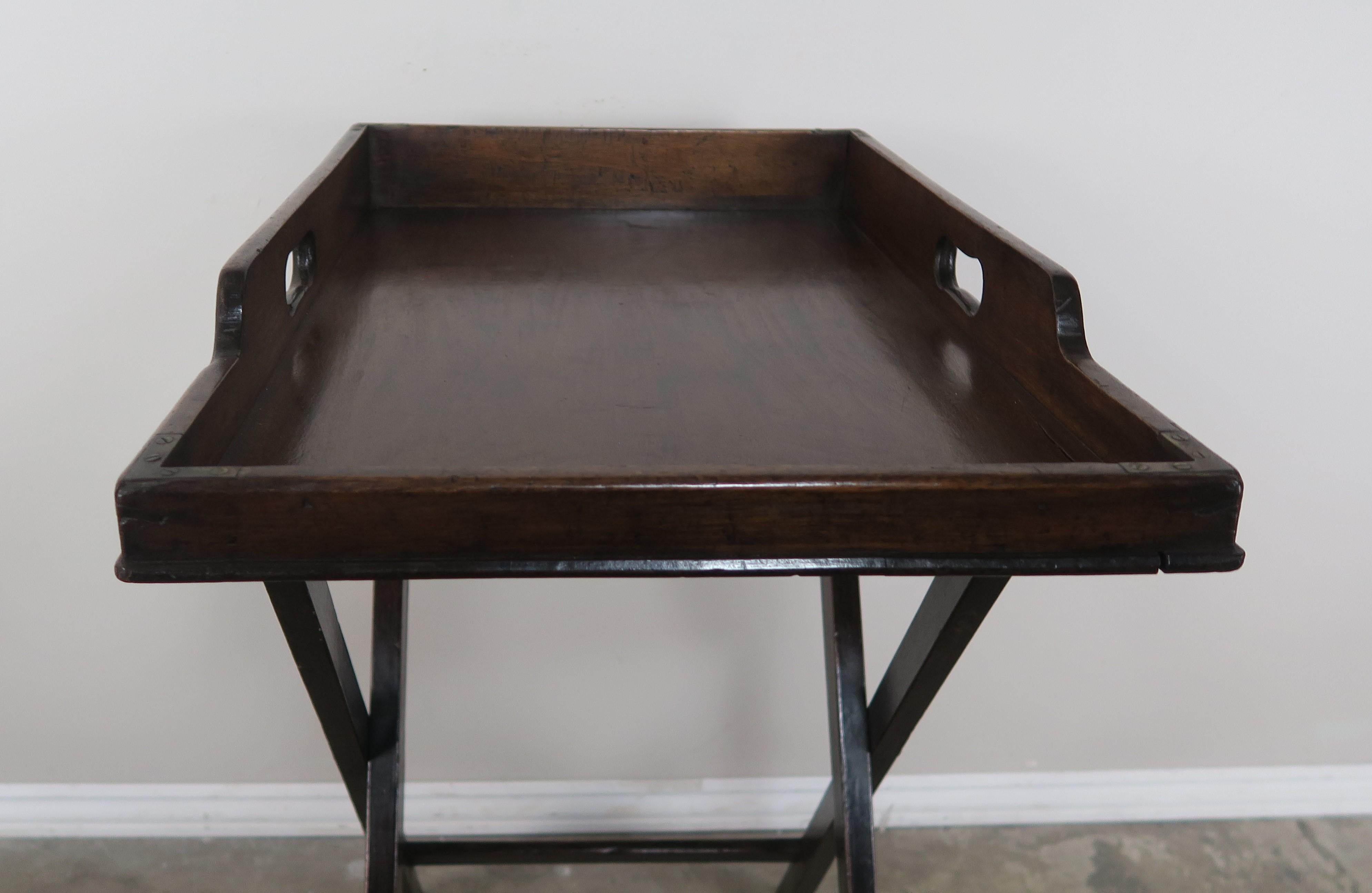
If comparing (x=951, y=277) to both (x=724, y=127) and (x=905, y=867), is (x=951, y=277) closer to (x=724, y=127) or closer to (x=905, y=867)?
(x=724, y=127)

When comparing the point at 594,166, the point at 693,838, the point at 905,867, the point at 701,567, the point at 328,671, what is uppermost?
the point at 594,166

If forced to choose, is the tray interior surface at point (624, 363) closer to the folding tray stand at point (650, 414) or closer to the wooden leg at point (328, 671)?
the folding tray stand at point (650, 414)

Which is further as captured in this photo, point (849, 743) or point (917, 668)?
point (849, 743)

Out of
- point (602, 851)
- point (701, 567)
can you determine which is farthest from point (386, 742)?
point (701, 567)

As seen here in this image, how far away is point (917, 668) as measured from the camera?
3.29ft

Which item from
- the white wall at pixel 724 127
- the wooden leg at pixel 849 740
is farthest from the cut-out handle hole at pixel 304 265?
the wooden leg at pixel 849 740

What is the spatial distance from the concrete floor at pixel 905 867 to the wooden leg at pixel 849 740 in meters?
0.50

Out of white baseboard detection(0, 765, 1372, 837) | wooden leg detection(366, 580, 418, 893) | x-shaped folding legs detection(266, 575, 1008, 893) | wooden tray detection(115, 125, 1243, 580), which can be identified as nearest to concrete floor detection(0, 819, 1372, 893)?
white baseboard detection(0, 765, 1372, 837)

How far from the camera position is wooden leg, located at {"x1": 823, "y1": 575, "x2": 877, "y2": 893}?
1172 mm

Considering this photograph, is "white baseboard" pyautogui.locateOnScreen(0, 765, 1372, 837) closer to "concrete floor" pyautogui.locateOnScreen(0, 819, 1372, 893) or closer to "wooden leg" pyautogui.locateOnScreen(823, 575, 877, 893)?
"concrete floor" pyautogui.locateOnScreen(0, 819, 1372, 893)

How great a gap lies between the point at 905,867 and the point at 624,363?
122 centimetres

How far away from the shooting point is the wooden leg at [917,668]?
90 centimetres

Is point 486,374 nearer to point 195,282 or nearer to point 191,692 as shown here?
point 195,282

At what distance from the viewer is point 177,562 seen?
1.89 feet
